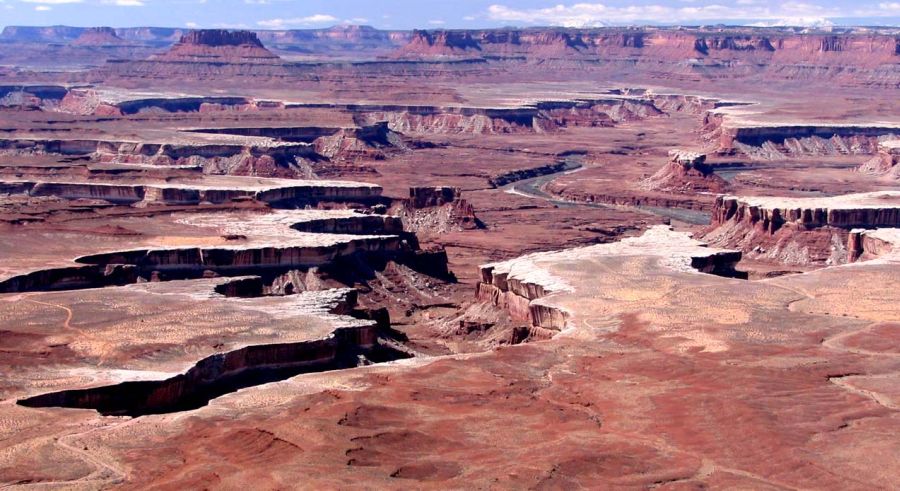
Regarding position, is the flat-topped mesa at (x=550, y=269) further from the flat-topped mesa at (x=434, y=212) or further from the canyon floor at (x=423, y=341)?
the flat-topped mesa at (x=434, y=212)

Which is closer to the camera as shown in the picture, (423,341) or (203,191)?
(423,341)

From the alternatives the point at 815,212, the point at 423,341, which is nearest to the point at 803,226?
the point at 815,212

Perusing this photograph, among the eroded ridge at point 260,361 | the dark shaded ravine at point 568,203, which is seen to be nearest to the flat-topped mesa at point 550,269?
the eroded ridge at point 260,361

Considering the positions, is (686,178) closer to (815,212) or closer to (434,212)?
(434,212)

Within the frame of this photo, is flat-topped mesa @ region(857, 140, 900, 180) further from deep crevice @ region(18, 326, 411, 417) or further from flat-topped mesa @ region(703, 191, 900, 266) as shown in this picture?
deep crevice @ region(18, 326, 411, 417)

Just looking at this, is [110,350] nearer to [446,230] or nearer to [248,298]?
[248,298]

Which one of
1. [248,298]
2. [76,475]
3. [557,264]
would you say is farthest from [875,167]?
[76,475]
